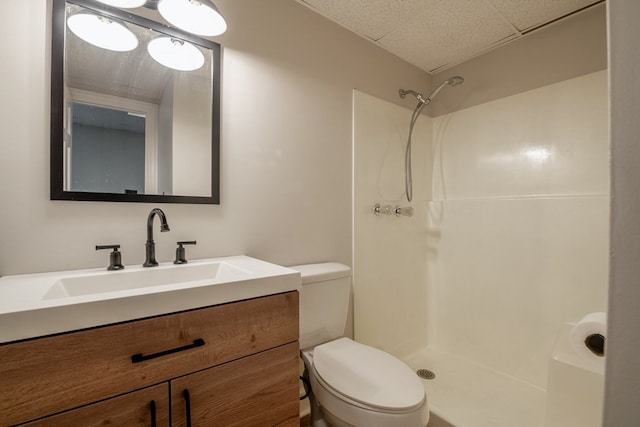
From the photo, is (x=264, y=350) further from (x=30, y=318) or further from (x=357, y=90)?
(x=357, y=90)

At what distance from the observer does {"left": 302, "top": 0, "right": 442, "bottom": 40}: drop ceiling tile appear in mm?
1456

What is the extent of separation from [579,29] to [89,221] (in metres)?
2.51

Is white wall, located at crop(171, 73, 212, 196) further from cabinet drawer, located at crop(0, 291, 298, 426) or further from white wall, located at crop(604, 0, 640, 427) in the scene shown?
white wall, located at crop(604, 0, 640, 427)

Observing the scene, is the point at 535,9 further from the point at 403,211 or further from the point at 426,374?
the point at 426,374

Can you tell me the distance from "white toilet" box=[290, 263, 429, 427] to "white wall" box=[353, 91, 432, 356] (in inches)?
14.6

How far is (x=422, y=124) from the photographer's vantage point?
6.94 feet

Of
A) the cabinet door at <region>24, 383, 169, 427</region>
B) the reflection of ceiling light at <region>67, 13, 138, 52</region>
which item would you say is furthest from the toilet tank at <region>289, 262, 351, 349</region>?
the reflection of ceiling light at <region>67, 13, 138, 52</region>

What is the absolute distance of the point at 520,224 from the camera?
1723mm

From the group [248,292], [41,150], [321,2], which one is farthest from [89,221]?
[321,2]

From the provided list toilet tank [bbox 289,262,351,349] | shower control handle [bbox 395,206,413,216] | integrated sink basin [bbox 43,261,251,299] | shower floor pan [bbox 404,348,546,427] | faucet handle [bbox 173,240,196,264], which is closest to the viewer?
integrated sink basin [bbox 43,261,251,299]

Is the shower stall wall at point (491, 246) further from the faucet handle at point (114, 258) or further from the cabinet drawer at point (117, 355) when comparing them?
the faucet handle at point (114, 258)

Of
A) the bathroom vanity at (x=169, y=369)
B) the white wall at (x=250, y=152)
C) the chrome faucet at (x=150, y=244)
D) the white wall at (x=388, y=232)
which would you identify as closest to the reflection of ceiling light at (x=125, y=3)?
the white wall at (x=250, y=152)

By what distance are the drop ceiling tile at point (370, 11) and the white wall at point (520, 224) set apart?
81cm

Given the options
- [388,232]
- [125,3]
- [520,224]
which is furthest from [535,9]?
[125,3]
